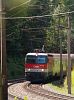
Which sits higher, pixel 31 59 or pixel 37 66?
pixel 31 59

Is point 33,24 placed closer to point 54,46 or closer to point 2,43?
point 54,46

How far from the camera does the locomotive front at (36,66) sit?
121ft

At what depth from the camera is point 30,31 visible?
6725cm

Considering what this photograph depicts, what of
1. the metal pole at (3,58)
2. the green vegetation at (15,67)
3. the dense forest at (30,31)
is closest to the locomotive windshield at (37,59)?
the green vegetation at (15,67)

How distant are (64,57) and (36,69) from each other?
30.9 ft

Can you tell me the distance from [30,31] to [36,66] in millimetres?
30522

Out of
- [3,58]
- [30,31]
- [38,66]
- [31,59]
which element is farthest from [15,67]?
[3,58]

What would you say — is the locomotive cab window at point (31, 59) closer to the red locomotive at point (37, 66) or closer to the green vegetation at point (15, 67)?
the red locomotive at point (37, 66)

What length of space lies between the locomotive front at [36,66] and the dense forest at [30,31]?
19.8 meters

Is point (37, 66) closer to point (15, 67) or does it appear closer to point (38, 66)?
point (38, 66)

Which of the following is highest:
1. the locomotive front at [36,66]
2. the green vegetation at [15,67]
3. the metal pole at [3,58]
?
the metal pole at [3,58]

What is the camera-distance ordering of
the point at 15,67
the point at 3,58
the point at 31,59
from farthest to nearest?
1. the point at 15,67
2. the point at 31,59
3. the point at 3,58

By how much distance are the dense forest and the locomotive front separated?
19846mm

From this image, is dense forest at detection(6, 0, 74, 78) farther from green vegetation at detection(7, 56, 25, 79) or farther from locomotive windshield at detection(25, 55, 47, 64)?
locomotive windshield at detection(25, 55, 47, 64)
